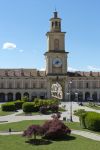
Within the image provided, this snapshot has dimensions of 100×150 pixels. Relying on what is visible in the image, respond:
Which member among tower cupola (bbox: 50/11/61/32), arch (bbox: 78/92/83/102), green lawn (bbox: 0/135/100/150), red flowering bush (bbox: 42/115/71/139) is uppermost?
tower cupola (bbox: 50/11/61/32)

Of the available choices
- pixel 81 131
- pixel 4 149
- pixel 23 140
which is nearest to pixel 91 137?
pixel 81 131

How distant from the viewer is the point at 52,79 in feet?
328

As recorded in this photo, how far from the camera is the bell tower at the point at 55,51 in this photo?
331 feet

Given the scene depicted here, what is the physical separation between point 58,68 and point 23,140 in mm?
70150

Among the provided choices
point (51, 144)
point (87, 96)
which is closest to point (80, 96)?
point (87, 96)

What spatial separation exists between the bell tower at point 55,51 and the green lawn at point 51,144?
223 feet

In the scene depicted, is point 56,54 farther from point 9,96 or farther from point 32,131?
point 32,131

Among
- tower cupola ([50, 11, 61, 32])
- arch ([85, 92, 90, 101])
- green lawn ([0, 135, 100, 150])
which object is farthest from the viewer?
arch ([85, 92, 90, 101])

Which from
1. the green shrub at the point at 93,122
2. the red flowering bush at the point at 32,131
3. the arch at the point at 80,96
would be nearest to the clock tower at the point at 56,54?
the arch at the point at 80,96

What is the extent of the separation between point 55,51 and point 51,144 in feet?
235

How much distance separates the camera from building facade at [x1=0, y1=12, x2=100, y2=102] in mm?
100625

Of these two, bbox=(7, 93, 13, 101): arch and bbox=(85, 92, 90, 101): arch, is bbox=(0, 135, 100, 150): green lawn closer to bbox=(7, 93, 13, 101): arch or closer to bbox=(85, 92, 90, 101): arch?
bbox=(7, 93, 13, 101): arch

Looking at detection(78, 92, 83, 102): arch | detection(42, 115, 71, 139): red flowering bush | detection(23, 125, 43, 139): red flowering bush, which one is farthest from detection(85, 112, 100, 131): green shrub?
detection(78, 92, 83, 102): arch

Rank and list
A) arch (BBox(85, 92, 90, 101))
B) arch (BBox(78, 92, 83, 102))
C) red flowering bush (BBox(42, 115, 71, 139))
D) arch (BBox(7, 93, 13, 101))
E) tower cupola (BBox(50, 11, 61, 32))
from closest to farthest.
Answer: red flowering bush (BBox(42, 115, 71, 139)), tower cupola (BBox(50, 11, 61, 32)), arch (BBox(7, 93, 13, 101)), arch (BBox(78, 92, 83, 102)), arch (BBox(85, 92, 90, 101))
